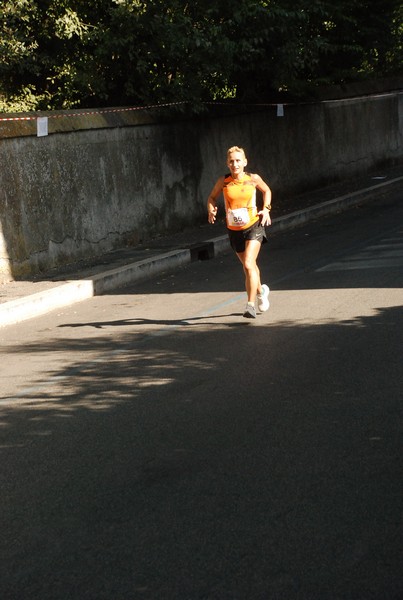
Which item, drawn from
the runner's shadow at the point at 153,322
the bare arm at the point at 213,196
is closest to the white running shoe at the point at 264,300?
the runner's shadow at the point at 153,322

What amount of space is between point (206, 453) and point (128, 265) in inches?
351

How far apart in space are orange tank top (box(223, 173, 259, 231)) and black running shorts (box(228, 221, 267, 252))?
0.16 feet

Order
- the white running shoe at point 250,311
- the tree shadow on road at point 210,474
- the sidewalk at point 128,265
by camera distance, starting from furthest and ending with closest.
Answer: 1. the sidewalk at point 128,265
2. the white running shoe at point 250,311
3. the tree shadow on road at point 210,474

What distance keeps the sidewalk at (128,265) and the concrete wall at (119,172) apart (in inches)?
16.2

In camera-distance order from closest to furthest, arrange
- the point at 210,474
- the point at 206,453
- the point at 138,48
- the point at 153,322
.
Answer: the point at 210,474 → the point at 206,453 → the point at 153,322 → the point at 138,48

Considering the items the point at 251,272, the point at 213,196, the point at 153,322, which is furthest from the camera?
the point at 213,196

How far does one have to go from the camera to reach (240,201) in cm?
1101

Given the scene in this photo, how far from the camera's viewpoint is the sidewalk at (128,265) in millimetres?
12445

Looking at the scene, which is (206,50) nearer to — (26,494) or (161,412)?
(161,412)

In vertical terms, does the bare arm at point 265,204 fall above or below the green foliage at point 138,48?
below

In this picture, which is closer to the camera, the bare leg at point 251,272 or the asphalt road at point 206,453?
the asphalt road at point 206,453

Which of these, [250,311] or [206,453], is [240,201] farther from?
[206,453]

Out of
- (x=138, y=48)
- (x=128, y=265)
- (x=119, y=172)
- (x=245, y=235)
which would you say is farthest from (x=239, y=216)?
(x=138, y=48)

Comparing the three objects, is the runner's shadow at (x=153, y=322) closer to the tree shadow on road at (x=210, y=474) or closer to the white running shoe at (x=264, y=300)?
the white running shoe at (x=264, y=300)
